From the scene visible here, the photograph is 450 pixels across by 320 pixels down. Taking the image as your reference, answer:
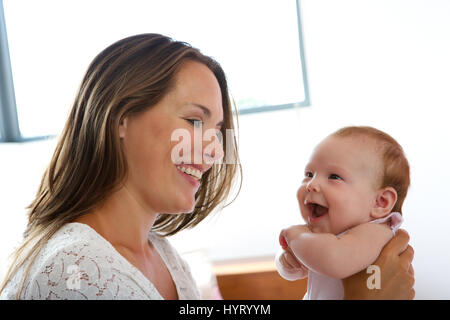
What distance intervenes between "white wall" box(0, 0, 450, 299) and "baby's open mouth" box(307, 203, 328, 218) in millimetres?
399

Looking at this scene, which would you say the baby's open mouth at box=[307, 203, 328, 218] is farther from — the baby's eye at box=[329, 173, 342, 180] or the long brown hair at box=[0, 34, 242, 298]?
the long brown hair at box=[0, 34, 242, 298]

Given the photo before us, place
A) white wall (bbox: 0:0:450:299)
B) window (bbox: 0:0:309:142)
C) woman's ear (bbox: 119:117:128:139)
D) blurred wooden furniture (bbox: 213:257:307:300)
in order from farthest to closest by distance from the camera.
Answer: window (bbox: 0:0:309:142)
blurred wooden furniture (bbox: 213:257:307:300)
white wall (bbox: 0:0:450:299)
woman's ear (bbox: 119:117:128:139)

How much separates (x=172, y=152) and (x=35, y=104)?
178 centimetres

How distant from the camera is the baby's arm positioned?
0.76 metres

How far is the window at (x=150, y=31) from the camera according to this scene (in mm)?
2207

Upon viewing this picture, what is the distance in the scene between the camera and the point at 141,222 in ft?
3.21

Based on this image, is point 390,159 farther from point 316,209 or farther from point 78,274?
point 78,274

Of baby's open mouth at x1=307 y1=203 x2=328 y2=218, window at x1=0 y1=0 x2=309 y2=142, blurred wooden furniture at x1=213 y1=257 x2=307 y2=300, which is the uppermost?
window at x1=0 y1=0 x2=309 y2=142

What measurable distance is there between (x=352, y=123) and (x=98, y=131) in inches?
51.3

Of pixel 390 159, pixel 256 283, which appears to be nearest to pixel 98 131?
pixel 390 159

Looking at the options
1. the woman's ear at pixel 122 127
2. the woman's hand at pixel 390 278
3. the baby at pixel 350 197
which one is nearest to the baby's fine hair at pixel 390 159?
the baby at pixel 350 197

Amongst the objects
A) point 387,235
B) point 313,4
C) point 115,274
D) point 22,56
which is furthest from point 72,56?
point 387,235

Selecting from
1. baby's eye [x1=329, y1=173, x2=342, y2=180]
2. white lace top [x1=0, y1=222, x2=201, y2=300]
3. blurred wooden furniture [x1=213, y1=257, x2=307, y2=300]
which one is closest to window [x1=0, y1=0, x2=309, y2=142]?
blurred wooden furniture [x1=213, y1=257, x2=307, y2=300]
